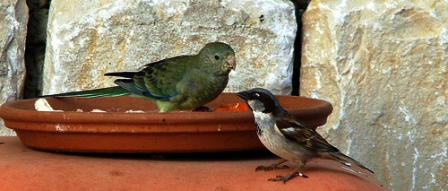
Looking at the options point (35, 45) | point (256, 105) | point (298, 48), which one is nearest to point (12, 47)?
point (35, 45)

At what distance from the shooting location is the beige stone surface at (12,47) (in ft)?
10.7

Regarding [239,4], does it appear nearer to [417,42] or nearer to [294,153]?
[417,42]

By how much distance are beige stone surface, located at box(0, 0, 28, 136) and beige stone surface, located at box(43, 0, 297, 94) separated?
114 millimetres

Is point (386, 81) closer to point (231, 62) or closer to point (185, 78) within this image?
point (231, 62)

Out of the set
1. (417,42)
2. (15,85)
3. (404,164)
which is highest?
(417,42)

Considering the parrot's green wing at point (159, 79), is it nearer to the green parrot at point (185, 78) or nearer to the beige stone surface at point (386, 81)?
the green parrot at point (185, 78)

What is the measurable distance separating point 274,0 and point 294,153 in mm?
1111

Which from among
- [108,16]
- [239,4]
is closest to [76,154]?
[108,16]

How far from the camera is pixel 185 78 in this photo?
10.6 feet

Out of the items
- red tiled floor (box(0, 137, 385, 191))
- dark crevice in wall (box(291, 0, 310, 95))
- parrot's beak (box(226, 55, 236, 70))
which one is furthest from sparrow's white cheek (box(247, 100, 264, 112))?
dark crevice in wall (box(291, 0, 310, 95))

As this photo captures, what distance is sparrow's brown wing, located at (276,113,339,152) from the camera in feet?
7.80

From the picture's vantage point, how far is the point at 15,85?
330 cm

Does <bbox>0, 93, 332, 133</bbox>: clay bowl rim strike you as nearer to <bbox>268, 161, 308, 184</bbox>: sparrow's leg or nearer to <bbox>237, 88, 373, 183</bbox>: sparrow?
<bbox>237, 88, 373, 183</bbox>: sparrow

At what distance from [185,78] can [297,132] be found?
0.95 m
